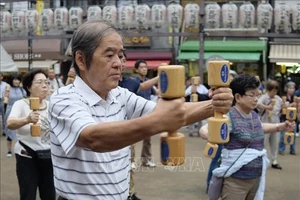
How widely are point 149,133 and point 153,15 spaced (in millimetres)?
11420

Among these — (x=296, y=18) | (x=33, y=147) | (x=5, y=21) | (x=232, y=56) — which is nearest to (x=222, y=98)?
(x=33, y=147)

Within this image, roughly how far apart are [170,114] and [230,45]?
51.3 ft

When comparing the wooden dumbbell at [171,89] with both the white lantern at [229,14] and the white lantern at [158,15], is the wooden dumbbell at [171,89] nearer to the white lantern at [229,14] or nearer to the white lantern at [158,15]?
the white lantern at [229,14]

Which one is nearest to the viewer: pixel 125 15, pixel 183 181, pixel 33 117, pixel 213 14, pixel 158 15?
pixel 33 117

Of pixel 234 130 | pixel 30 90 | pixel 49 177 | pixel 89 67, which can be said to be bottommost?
pixel 49 177

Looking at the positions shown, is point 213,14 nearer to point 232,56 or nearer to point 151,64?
point 232,56

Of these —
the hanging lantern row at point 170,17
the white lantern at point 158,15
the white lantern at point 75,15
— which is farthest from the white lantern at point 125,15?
the white lantern at point 75,15

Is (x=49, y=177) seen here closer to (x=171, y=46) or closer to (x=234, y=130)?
(x=234, y=130)

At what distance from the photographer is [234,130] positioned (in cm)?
333

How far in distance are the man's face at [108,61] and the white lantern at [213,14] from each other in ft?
34.7

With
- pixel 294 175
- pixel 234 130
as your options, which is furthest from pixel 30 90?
pixel 294 175

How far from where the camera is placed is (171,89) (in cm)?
126

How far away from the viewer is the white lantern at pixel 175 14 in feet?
40.1

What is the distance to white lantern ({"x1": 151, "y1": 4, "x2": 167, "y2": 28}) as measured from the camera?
1234cm
